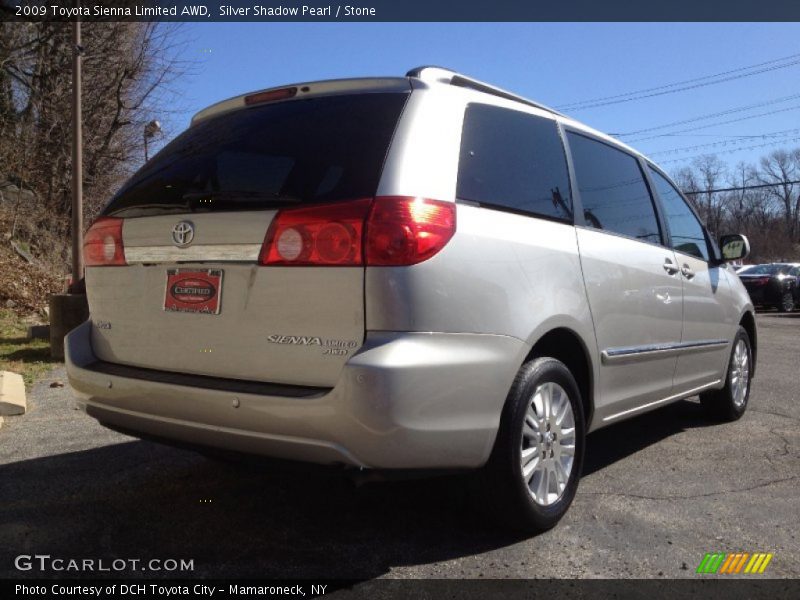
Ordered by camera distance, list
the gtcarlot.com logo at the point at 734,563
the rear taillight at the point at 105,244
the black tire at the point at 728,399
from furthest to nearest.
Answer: the black tire at the point at 728,399
the rear taillight at the point at 105,244
the gtcarlot.com logo at the point at 734,563

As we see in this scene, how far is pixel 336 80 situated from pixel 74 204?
8.90 meters

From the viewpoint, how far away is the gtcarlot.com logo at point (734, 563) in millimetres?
2773

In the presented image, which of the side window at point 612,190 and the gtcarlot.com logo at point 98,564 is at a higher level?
the side window at point 612,190

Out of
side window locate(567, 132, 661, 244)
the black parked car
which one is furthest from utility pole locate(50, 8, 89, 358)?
the black parked car

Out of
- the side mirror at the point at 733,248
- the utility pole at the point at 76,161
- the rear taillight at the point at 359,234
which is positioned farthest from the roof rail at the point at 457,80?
the utility pole at the point at 76,161

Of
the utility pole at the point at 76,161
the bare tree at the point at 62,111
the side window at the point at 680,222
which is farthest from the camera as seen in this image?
the bare tree at the point at 62,111

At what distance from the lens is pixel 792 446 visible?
4.67 m

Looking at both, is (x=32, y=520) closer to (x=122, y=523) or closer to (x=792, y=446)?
(x=122, y=523)

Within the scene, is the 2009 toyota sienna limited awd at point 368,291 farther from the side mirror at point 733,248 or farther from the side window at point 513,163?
the side mirror at point 733,248

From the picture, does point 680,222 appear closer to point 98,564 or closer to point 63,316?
point 98,564

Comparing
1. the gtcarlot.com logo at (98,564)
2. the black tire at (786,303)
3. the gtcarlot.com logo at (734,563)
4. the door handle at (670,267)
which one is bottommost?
the black tire at (786,303)

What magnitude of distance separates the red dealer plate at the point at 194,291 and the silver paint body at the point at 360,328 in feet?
0.11

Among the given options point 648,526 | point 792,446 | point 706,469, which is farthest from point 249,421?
point 792,446

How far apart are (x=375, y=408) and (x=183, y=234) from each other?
1050 millimetres
